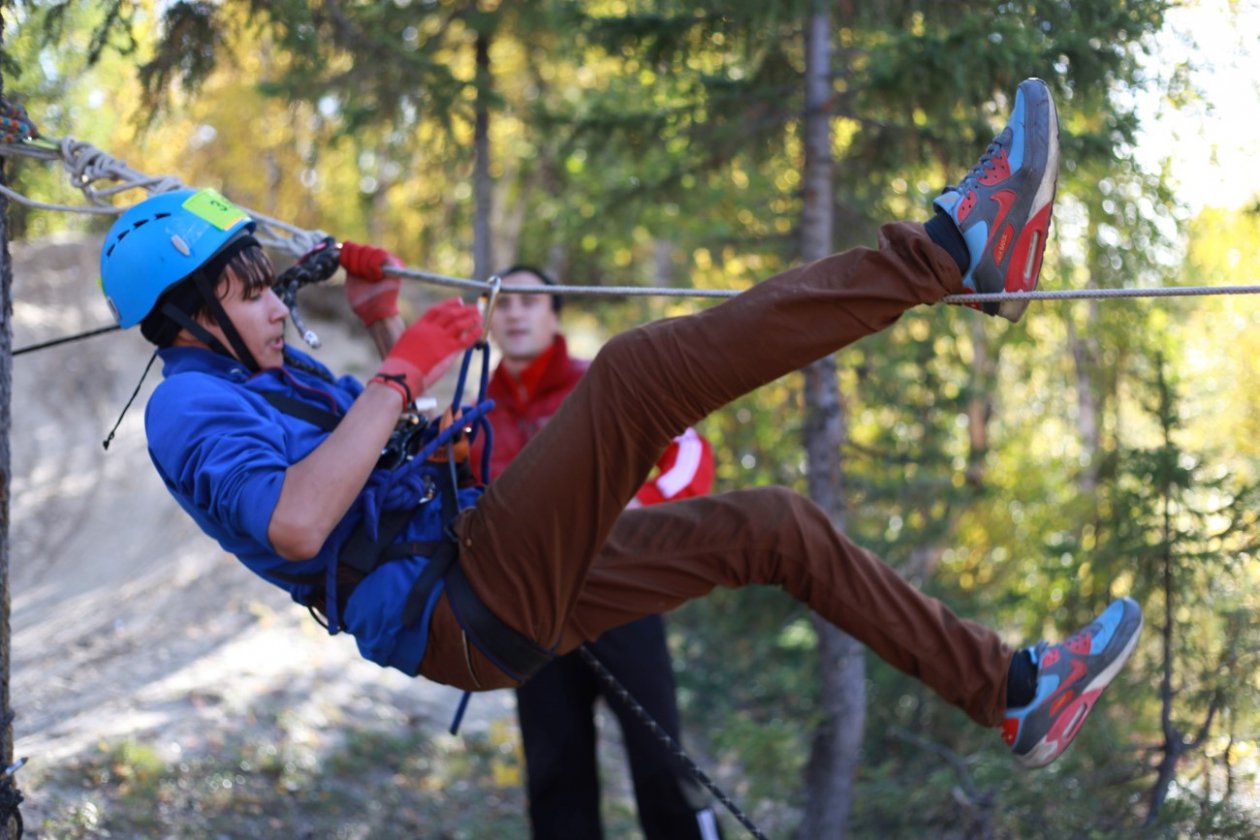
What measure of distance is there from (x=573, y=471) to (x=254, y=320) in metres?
0.99

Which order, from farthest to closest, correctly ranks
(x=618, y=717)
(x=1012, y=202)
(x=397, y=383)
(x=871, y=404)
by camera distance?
(x=871, y=404) → (x=618, y=717) → (x=397, y=383) → (x=1012, y=202)

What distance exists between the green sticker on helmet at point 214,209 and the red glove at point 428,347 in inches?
22.0

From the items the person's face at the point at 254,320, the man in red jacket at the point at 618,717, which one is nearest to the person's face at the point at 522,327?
the man in red jacket at the point at 618,717

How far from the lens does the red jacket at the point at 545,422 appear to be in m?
4.22

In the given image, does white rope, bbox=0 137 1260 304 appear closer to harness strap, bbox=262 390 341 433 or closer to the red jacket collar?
harness strap, bbox=262 390 341 433

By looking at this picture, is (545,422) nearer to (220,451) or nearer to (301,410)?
(301,410)

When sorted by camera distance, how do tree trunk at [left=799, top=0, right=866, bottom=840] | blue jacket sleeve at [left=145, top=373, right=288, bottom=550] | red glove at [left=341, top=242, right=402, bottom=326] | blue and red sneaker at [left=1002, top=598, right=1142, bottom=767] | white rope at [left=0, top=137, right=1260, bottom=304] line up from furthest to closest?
tree trunk at [left=799, top=0, right=866, bottom=840], red glove at [left=341, top=242, right=402, bottom=326], blue and red sneaker at [left=1002, top=598, right=1142, bottom=767], white rope at [left=0, top=137, right=1260, bottom=304], blue jacket sleeve at [left=145, top=373, right=288, bottom=550]

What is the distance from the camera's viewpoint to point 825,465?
4.96m

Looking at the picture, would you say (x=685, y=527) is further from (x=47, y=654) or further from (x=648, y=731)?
(x=47, y=654)

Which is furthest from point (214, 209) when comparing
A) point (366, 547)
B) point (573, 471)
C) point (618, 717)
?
point (618, 717)

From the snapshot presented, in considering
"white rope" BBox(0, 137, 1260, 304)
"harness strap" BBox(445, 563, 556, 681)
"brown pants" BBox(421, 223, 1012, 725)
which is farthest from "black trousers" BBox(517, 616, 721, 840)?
"white rope" BBox(0, 137, 1260, 304)

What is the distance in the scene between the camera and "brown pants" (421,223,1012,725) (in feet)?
8.84

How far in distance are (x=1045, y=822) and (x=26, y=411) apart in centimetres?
1172

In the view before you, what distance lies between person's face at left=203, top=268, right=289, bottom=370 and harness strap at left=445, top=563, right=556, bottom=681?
78cm
